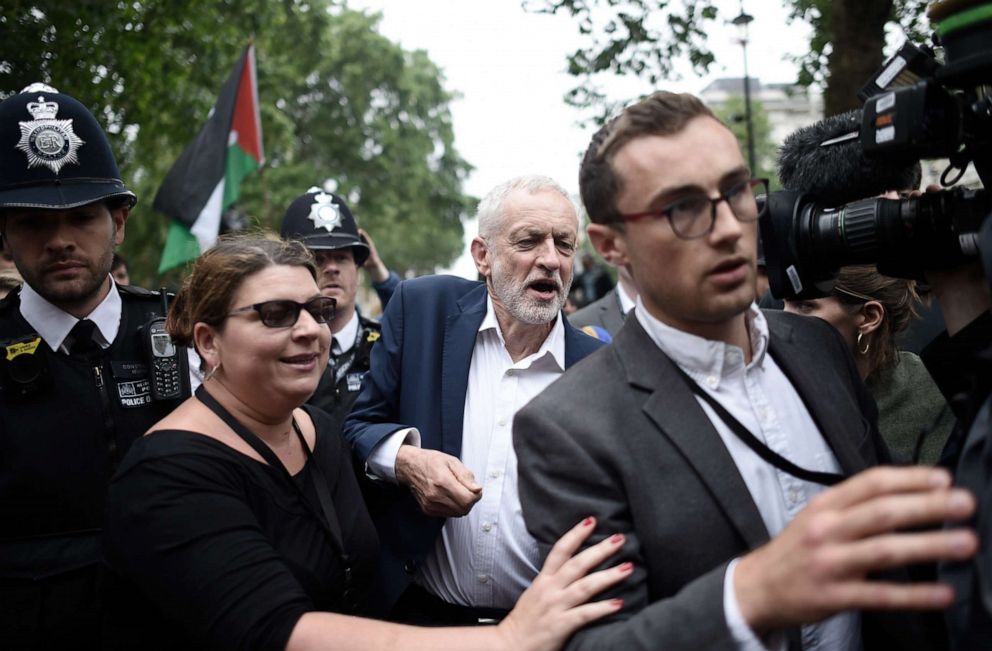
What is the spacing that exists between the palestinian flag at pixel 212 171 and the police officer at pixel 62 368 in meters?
3.66

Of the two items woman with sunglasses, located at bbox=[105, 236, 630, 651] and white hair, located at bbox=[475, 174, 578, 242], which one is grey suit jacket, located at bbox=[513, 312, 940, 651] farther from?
white hair, located at bbox=[475, 174, 578, 242]

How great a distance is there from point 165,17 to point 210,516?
10258 millimetres

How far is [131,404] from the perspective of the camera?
125 inches

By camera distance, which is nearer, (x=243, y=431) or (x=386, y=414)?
(x=243, y=431)

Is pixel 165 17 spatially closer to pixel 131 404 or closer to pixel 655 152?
pixel 131 404

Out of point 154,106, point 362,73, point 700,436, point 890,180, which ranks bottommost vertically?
point 700,436

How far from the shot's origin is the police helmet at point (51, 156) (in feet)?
10.4

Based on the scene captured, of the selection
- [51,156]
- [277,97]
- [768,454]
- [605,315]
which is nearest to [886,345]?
[768,454]

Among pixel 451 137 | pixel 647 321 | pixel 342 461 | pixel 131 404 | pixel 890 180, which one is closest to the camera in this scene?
pixel 647 321

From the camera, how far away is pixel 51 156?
3.23 meters

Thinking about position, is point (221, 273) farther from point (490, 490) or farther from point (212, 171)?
point (212, 171)

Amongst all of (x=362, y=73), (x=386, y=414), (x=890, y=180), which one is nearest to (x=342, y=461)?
(x=386, y=414)

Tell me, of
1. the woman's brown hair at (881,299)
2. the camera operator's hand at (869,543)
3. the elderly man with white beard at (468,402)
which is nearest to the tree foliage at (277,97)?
the elderly man with white beard at (468,402)

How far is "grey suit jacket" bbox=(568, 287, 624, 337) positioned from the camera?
19.0 feet
